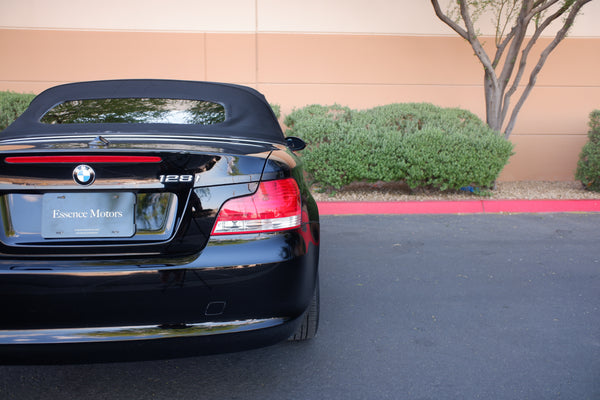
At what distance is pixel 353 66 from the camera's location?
32.1ft

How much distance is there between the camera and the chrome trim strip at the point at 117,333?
1.86m

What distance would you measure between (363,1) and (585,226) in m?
5.89

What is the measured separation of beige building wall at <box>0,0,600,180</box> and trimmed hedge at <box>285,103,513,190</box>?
2.21 meters

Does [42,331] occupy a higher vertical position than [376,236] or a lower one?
higher

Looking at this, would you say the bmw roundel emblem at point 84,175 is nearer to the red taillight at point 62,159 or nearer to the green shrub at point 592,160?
the red taillight at point 62,159

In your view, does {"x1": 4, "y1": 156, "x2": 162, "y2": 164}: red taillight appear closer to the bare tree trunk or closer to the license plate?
the license plate

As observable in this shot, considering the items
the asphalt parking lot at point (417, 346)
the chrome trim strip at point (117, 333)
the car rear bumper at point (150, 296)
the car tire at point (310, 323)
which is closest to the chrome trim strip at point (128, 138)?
the car rear bumper at point (150, 296)

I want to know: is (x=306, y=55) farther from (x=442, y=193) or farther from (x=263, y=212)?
(x=263, y=212)

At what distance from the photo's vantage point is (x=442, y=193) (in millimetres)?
8172

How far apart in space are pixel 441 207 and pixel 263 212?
5.66m

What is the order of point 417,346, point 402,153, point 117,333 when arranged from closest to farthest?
point 117,333 < point 417,346 < point 402,153

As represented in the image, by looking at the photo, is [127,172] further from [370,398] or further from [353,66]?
[353,66]

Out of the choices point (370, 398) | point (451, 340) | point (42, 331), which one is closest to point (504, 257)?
point (451, 340)

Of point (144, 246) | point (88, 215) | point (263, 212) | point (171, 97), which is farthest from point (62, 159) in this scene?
point (171, 97)
